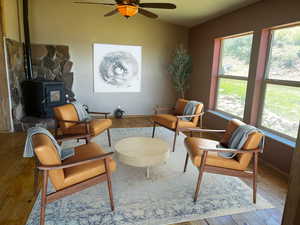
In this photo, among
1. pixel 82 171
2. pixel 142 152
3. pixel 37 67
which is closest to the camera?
pixel 82 171

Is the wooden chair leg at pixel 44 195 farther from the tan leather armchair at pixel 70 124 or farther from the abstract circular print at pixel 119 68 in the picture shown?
the abstract circular print at pixel 119 68

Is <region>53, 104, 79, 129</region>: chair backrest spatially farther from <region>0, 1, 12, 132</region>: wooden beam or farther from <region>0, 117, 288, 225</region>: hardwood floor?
<region>0, 1, 12, 132</region>: wooden beam

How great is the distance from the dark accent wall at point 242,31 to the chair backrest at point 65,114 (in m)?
2.95

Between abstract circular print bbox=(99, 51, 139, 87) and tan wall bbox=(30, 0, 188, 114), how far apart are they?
27 centimetres

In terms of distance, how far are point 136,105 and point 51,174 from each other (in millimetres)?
4261

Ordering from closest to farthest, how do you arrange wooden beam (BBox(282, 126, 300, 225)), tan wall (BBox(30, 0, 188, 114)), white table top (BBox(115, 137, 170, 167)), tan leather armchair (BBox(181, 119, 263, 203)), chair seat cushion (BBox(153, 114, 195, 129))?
wooden beam (BBox(282, 126, 300, 225)) → tan leather armchair (BBox(181, 119, 263, 203)) → white table top (BBox(115, 137, 170, 167)) → chair seat cushion (BBox(153, 114, 195, 129)) → tan wall (BBox(30, 0, 188, 114))

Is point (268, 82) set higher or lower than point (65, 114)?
higher

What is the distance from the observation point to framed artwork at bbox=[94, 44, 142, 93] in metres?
5.40

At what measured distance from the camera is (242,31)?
374 centimetres

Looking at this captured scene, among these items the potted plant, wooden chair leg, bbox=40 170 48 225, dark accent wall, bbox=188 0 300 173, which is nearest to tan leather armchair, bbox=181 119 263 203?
dark accent wall, bbox=188 0 300 173

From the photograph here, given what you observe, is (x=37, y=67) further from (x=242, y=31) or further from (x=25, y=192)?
(x=242, y=31)

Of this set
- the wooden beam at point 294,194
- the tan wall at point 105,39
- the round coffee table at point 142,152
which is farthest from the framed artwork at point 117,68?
the wooden beam at point 294,194

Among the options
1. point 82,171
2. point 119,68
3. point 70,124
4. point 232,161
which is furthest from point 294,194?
point 119,68

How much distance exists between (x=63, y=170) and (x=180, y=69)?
164 inches
